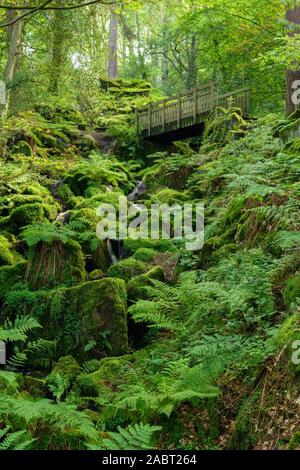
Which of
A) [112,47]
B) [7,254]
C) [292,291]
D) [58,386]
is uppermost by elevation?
[112,47]

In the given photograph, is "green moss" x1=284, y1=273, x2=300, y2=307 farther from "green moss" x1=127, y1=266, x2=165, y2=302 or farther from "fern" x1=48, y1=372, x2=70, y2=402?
"green moss" x1=127, y1=266, x2=165, y2=302

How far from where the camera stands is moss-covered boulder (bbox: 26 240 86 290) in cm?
977

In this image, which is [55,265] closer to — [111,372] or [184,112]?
[111,372]

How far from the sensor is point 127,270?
389 inches

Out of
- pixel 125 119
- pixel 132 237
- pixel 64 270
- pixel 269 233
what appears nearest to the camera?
pixel 269 233

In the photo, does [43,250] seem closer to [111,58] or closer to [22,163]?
[22,163]

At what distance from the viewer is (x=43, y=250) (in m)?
10.0

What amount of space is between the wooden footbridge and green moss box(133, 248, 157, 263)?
7203mm

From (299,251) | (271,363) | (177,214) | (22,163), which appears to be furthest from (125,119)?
(271,363)

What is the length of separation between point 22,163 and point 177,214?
5.37 meters

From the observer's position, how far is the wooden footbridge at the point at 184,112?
16234mm

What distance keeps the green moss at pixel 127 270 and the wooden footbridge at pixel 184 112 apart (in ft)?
26.2

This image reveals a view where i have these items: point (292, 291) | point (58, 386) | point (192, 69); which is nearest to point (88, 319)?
point (58, 386)

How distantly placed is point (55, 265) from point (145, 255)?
1939 mm
